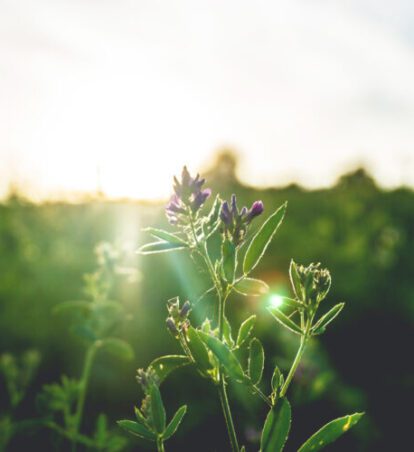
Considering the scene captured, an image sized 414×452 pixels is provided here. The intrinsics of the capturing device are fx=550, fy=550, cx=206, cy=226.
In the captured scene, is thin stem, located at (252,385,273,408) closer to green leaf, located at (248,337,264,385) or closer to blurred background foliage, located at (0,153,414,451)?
green leaf, located at (248,337,264,385)

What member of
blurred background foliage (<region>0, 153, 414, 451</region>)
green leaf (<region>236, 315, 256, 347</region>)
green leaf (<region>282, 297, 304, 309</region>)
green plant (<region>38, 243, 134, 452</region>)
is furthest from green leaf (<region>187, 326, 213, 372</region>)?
blurred background foliage (<region>0, 153, 414, 451</region>)

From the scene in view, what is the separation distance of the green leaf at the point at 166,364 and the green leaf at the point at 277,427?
0.23 metres

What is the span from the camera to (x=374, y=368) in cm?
607

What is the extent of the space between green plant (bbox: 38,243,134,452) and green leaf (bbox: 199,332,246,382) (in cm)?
138

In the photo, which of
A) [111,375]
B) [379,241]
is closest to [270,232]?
[111,375]

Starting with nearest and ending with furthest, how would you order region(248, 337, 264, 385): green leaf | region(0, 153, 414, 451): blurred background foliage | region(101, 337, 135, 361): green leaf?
region(248, 337, 264, 385): green leaf, region(101, 337, 135, 361): green leaf, region(0, 153, 414, 451): blurred background foliage

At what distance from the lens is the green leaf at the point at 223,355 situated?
106cm

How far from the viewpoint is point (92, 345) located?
8.32ft

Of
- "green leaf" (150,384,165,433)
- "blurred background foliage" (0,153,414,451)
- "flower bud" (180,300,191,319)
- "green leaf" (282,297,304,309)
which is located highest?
"green leaf" (282,297,304,309)

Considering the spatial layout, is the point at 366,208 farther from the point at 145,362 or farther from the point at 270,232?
the point at 270,232

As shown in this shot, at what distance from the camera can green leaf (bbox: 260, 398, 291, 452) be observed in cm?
116

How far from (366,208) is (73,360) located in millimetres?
5483

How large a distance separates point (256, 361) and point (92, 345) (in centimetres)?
140

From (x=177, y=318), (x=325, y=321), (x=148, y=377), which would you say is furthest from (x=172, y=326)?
(x=325, y=321)
